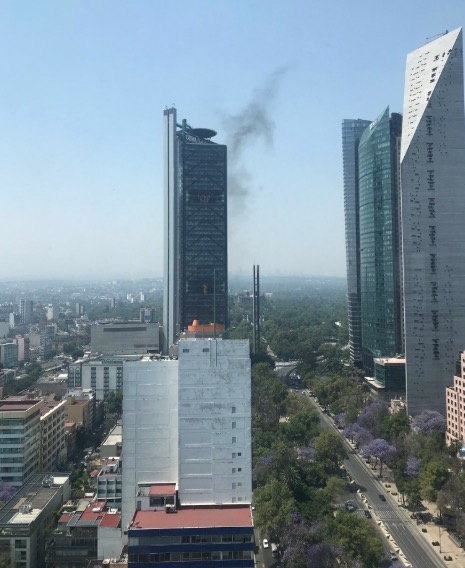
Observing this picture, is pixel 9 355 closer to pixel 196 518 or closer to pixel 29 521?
pixel 29 521

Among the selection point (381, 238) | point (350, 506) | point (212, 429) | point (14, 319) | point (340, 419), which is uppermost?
point (381, 238)

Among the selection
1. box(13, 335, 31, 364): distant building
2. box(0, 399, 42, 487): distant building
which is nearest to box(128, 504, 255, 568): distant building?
box(0, 399, 42, 487): distant building

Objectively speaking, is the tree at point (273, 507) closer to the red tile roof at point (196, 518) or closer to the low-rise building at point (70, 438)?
the red tile roof at point (196, 518)

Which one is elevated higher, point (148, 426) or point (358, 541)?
point (148, 426)

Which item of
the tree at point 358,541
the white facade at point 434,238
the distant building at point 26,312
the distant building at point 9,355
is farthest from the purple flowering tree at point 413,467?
the distant building at point 26,312

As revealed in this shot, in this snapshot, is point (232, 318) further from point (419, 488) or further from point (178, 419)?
point (178, 419)

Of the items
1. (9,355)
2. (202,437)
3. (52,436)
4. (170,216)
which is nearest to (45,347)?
(9,355)

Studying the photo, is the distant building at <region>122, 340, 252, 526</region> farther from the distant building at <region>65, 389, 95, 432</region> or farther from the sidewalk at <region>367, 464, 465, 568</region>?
the distant building at <region>65, 389, 95, 432</region>
